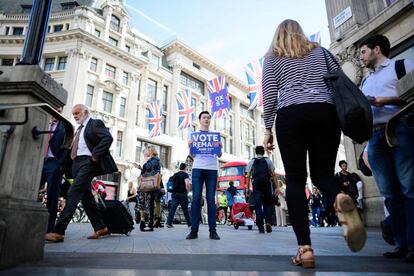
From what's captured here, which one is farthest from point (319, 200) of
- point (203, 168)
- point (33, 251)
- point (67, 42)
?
point (67, 42)

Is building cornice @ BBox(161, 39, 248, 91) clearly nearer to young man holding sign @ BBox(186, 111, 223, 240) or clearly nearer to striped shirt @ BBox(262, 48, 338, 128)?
young man holding sign @ BBox(186, 111, 223, 240)

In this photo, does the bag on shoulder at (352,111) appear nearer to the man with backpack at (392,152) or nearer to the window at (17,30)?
the man with backpack at (392,152)

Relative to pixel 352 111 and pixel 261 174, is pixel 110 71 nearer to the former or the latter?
pixel 261 174

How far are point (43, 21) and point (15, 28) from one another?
31027 mm

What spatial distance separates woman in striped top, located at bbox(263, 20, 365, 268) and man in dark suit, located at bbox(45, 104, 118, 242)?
2.42 metres

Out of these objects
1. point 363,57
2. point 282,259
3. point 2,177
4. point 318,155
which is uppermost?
point 363,57

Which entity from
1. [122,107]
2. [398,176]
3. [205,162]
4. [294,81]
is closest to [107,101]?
[122,107]

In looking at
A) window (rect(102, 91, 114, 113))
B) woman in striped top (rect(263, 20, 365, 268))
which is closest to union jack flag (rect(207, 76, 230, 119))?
window (rect(102, 91, 114, 113))

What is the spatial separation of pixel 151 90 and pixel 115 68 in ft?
15.9

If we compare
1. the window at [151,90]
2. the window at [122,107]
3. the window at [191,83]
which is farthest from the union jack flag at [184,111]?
the window at [191,83]

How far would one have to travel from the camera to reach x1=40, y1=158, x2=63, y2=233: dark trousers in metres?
4.03

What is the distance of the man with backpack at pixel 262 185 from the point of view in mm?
6340

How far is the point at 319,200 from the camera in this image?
13.8 meters

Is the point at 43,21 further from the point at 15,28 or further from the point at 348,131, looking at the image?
the point at 15,28
